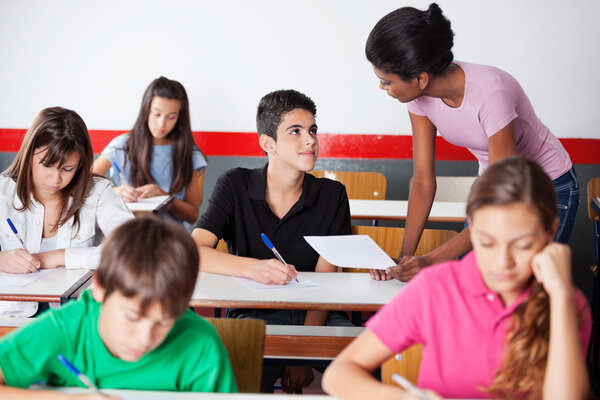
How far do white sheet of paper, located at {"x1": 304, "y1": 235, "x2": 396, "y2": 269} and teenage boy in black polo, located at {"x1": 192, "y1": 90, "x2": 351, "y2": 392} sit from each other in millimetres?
166

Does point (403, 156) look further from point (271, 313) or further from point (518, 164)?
point (518, 164)

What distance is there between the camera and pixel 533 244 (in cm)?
111

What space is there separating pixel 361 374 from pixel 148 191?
2470mm

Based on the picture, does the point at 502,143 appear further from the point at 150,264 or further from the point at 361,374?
the point at 150,264

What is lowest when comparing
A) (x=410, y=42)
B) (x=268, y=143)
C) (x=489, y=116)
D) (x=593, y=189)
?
(x=593, y=189)

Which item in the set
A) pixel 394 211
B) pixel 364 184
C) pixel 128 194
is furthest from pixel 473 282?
pixel 364 184

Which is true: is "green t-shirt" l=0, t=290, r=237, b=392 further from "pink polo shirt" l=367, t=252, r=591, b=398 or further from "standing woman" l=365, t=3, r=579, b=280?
"standing woman" l=365, t=3, r=579, b=280

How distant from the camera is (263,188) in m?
2.18

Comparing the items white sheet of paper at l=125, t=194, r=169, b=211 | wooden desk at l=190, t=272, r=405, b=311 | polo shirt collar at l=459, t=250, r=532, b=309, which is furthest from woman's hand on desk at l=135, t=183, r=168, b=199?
polo shirt collar at l=459, t=250, r=532, b=309

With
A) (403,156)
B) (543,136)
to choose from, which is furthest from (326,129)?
(543,136)

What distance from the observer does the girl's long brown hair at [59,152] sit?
1969 millimetres

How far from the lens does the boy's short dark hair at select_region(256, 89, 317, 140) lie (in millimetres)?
2221

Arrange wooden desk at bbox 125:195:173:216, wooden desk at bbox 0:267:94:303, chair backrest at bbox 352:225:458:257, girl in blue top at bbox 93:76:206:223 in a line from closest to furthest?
1. wooden desk at bbox 0:267:94:303
2. chair backrest at bbox 352:225:458:257
3. wooden desk at bbox 125:195:173:216
4. girl in blue top at bbox 93:76:206:223

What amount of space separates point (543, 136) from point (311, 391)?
139 cm
